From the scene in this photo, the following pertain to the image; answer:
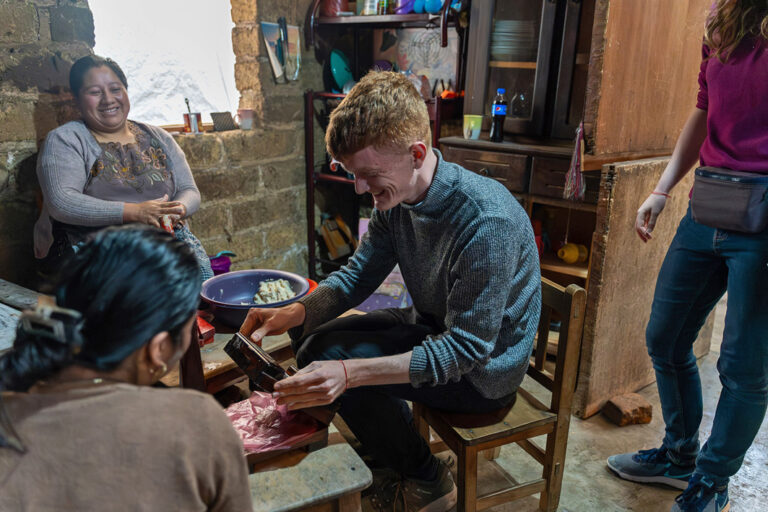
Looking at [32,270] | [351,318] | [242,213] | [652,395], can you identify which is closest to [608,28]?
[351,318]

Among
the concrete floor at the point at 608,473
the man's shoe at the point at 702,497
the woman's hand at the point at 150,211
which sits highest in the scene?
the woman's hand at the point at 150,211

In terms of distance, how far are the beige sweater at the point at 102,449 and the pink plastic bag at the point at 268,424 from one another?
17.9 inches

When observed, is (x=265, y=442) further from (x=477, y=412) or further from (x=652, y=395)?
(x=652, y=395)

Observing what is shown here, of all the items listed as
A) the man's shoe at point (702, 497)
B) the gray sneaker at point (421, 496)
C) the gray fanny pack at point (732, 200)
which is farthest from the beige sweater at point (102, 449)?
the man's shoe at point (702, 497)

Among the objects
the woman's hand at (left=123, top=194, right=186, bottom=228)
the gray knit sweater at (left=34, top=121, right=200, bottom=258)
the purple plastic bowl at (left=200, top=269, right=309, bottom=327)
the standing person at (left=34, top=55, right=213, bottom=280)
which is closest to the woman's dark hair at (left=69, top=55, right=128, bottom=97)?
the standing person at (left=34, top=55, right=213, bottom=280)

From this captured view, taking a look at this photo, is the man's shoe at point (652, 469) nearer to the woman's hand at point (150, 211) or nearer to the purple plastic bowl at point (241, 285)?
the purple plastic bowl at point (241, 285)

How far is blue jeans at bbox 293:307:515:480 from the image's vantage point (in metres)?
1.50

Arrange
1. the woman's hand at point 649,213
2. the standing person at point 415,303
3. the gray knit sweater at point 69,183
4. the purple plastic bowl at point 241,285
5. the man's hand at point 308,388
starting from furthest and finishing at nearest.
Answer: the gray knit sweater at point 69,183 → the purple plastic bowl at point 241,285 → the woman's hand at point 649,213 → the standing person at point 415,303 → the man's hand at point 308,388

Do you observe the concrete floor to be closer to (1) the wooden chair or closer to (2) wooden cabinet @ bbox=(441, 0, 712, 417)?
(2) wooden cabinet @ bbox=(441, 0, 712, 417)

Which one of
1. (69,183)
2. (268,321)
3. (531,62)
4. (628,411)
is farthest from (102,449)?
(531,62)

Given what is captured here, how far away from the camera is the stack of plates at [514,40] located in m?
2.59

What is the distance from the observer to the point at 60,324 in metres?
0.66

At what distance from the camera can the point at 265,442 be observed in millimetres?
1162

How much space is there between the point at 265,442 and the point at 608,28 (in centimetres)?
170
